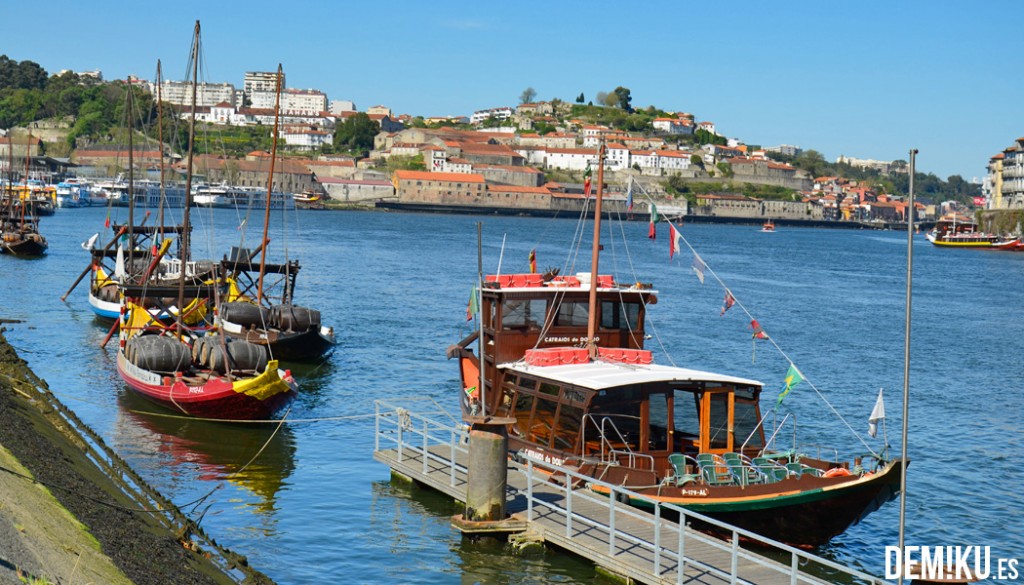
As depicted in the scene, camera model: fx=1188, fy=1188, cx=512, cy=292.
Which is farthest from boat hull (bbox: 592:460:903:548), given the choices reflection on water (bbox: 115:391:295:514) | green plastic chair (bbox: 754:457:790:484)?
reflection on water (bbox: 115:391:295:514)

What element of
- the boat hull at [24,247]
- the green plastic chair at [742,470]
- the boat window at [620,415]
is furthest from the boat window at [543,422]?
the boat hull at [24,247]

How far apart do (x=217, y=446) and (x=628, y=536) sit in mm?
11846

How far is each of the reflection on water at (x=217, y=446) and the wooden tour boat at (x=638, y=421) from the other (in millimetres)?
4309

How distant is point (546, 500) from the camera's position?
17938 millimetres

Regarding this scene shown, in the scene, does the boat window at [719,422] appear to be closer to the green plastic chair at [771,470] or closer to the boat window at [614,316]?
the green plastic chair at [771,470]

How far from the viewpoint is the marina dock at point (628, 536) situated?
14570mm

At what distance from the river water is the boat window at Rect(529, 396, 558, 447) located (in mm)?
1794

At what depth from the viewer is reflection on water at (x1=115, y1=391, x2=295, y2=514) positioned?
72.5 ft

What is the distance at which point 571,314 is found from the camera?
21922 millimetres

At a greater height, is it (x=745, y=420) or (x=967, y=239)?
(x=967, y=239)

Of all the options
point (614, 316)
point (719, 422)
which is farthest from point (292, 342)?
point (719, 422)

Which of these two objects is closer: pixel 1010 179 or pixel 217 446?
pixel 217 446

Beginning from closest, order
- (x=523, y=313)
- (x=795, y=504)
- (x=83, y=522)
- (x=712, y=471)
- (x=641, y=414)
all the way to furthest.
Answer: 1. (x=83, y=522)
2. (x=795, y=504)
3. (x=712, y=471)
4. (x=641, y=414)
5. (x=523, y=313)

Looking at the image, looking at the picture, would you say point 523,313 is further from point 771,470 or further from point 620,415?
point 771,470
